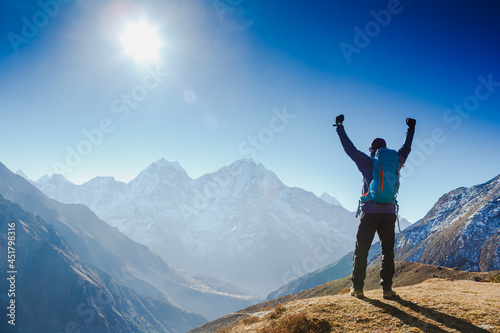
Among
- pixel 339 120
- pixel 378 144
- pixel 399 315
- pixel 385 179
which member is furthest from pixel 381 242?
pixel 339 120

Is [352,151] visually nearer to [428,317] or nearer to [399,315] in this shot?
[399,315]

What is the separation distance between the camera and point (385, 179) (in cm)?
976

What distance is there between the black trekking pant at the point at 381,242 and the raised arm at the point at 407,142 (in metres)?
2.31

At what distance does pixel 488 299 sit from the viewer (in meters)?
9.17

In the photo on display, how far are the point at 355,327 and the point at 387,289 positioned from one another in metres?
2.94

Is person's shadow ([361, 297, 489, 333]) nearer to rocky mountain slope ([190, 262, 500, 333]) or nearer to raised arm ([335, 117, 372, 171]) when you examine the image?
rocky mountain slope ([190, 262, 500, 333])

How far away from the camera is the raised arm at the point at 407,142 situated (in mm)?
10602

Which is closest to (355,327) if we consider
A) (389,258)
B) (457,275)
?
(389,258)

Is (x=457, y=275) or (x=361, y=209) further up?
(x=361, y=209)

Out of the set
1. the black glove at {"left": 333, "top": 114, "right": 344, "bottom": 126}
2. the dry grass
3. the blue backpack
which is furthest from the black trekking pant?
the black glove at {"left": 333, "top": 114, "right": 344, "bottom": 126}

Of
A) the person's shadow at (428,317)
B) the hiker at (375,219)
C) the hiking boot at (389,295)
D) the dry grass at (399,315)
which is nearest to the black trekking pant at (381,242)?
the hiker at (375,219)

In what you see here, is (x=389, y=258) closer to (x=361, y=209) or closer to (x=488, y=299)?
(x=361, y=209)

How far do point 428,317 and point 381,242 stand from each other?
2701mm

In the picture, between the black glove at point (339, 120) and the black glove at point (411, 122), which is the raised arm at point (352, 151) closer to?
the black glove at point (339, 120)
